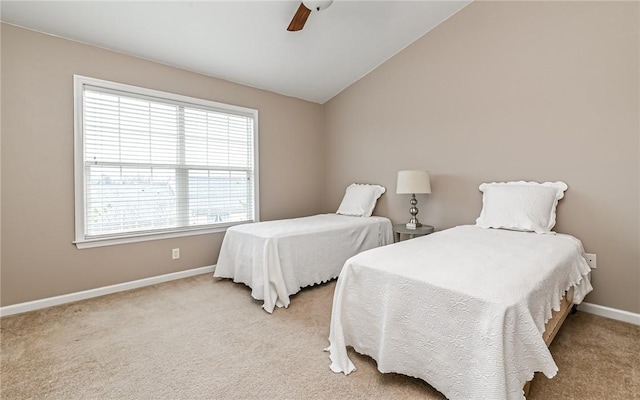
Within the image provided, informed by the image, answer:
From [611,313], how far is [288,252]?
264 centimetres

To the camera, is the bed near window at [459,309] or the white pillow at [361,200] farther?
the white pillow at [361,200]

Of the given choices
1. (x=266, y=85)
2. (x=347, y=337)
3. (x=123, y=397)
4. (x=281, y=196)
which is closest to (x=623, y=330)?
(x=347, y=337)

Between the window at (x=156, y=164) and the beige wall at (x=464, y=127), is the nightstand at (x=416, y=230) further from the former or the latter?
the window at (x=156, y=164)

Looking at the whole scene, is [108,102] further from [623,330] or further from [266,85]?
[623,330]

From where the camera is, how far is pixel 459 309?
4.25 ft

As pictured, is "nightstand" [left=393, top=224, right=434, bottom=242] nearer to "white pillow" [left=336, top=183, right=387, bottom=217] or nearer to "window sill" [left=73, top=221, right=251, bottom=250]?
"white pillow" [left=336, top=183, right=387, bottom=217]

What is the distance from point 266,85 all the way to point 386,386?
11.4ft

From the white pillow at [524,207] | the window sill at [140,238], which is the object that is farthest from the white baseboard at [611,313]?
the window sill at [140,238]

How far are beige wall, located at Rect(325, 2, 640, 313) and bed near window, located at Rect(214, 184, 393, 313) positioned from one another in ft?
2.48

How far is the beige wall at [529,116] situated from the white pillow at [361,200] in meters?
0.16

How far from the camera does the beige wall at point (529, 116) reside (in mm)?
2291

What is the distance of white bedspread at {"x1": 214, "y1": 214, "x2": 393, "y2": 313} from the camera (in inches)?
101

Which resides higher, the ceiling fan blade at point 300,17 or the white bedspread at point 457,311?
the ceiling fan blade at point 300,17

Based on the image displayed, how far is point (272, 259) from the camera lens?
8.47 feet
